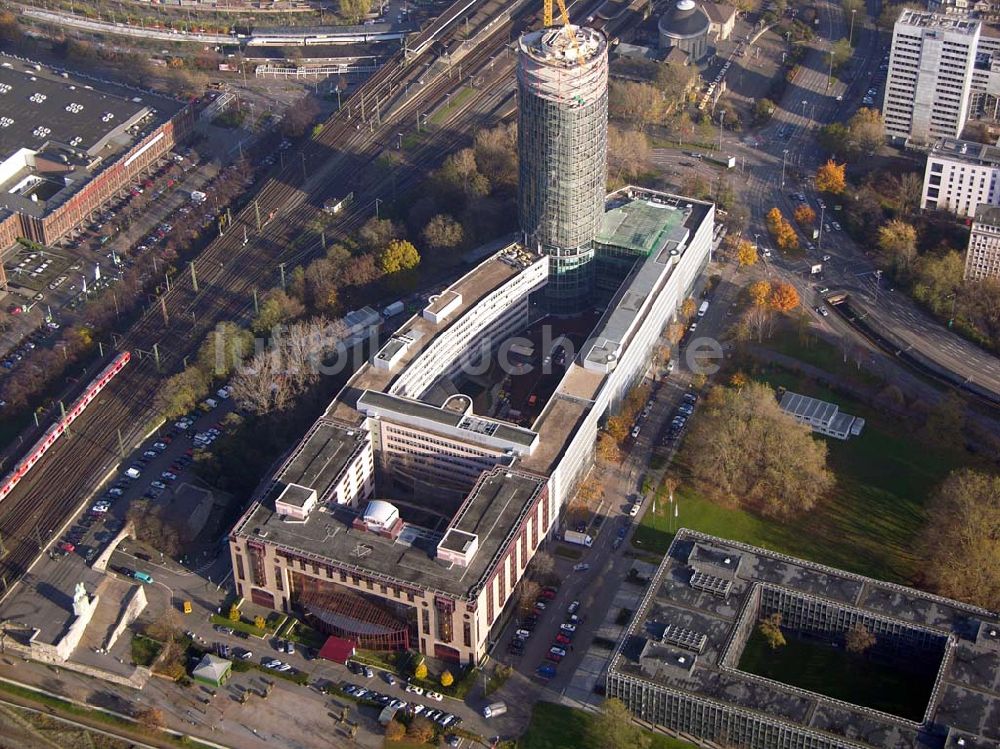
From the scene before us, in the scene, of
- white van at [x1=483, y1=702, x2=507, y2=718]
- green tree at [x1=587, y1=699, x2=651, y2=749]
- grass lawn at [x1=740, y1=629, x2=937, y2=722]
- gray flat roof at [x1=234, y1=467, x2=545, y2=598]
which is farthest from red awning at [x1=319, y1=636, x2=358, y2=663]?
grass lawn at [x1=740, y1=629, x2=937, y2=722]

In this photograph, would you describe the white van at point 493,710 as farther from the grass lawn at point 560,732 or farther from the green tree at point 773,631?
the green tree at point 773,631

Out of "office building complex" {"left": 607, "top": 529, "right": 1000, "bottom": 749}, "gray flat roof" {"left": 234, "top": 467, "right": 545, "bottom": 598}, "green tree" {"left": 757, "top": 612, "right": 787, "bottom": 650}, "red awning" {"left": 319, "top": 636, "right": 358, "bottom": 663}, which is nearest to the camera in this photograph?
"office building complex" {"left": 607, "top": 529, "right": 1000, "bottom": 749}

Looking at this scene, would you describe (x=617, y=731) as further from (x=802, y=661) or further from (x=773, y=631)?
(x=802, y=661)

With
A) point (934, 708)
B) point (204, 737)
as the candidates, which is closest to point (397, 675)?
point (204, 737)

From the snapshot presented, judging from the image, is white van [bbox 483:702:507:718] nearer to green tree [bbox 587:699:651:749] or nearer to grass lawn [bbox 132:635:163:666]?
green tree [bbox 587:699:651:749]

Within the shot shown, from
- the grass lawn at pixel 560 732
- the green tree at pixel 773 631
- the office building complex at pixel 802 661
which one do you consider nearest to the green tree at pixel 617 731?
the grass lawn at pixel 560 732

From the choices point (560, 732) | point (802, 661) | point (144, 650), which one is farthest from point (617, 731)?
point (144, 650)
